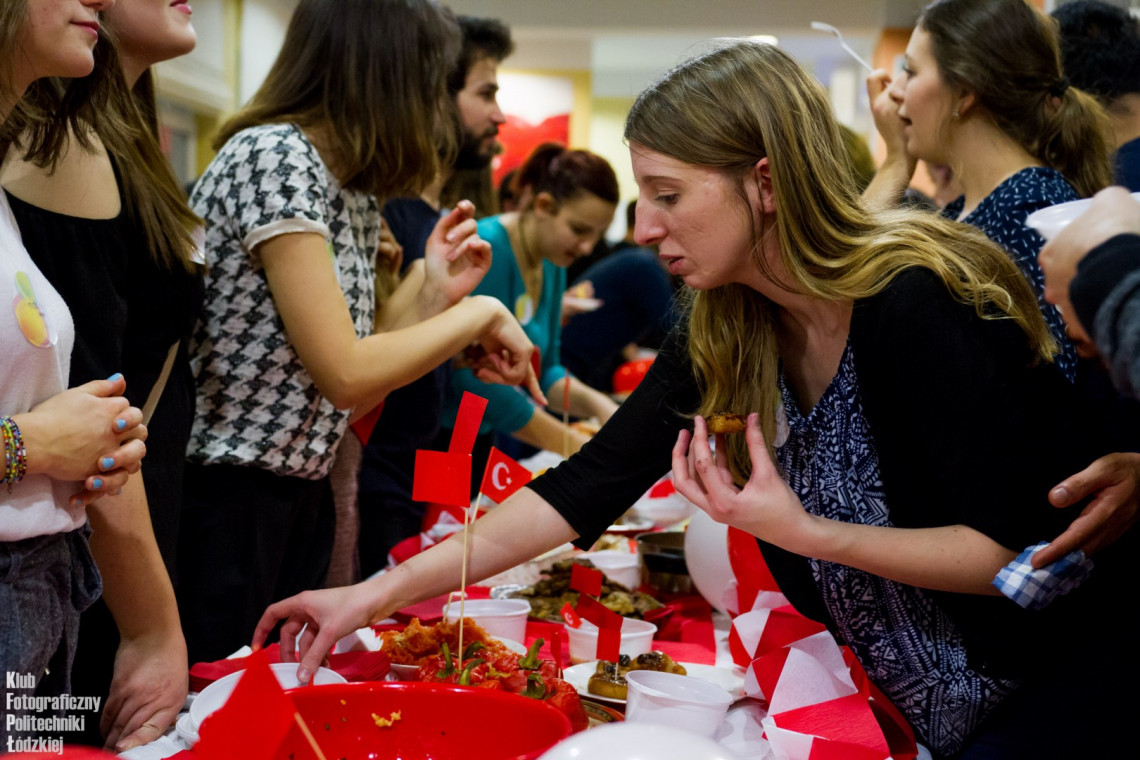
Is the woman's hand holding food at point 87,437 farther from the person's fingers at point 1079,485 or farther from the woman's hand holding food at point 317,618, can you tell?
the person's fingers at point 1079,485

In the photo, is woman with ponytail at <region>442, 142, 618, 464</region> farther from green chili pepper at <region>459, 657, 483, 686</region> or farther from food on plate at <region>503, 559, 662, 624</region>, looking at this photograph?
green chili pepper at <region>459, 657, 483, 686</region>

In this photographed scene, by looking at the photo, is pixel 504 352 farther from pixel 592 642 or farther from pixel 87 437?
pixel 87 437

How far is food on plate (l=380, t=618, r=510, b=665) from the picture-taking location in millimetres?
1347

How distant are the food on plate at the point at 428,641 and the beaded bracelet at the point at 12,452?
0.54m

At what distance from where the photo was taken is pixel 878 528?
1.20 m

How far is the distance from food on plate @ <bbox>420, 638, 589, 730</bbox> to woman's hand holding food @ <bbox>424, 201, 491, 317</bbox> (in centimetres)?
81

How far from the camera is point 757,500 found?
115 cm

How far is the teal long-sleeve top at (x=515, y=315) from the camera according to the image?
284 cm

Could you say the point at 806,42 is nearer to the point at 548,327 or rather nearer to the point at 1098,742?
the point at 548,327

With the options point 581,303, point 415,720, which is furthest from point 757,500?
point 581,303

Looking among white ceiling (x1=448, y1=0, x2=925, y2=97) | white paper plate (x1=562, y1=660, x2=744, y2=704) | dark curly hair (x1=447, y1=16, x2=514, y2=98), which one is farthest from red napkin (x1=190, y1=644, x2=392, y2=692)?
white ceiling (x1=448, y1=0, x2=925, y2=97)

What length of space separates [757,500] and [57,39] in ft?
2.92

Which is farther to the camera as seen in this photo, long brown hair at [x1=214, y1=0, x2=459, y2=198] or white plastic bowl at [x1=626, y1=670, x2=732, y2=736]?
long brown hair at [x1=214, y1=0, x2=459, y2=198]

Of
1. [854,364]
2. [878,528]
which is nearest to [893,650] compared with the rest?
[878,528]
